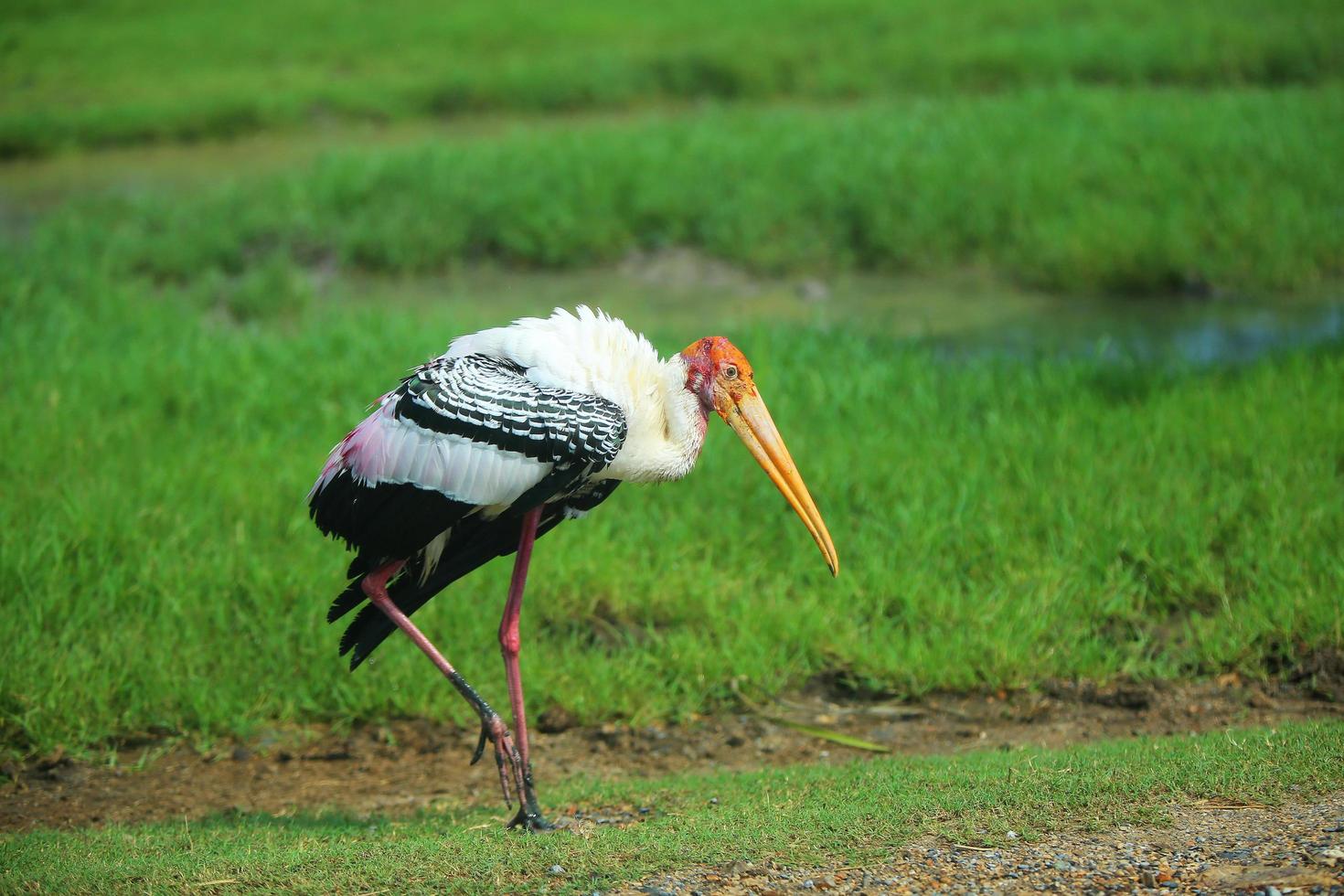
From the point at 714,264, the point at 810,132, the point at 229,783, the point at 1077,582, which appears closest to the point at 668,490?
the point at 1077,582

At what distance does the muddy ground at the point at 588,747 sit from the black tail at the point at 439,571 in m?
0.54

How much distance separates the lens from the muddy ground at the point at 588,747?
4379 millimetres

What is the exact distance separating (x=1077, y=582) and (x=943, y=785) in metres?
1.63

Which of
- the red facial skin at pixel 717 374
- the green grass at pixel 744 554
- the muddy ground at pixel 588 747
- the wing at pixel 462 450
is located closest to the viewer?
the wing at pixel 462 450

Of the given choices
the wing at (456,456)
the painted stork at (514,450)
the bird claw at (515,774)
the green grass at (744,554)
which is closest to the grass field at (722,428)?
the green grass at (744,554)

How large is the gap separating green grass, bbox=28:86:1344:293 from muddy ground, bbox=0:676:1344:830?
4.54m

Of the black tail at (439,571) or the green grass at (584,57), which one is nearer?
the black tail at (439,571)

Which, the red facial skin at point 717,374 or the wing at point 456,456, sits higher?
the red facial skin at point 717,374

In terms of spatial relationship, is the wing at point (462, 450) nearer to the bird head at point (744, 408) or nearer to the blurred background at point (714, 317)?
the bird head at point (744, 408)

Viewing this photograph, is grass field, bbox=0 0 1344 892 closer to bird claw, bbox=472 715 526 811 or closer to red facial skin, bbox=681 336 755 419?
bird claw, bbox=472 715 526 811

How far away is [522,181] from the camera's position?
10086mm

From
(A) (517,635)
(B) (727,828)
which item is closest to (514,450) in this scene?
(A) (517,635)

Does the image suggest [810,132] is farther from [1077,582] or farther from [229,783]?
[229,783]

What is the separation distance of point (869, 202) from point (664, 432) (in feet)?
19.1
